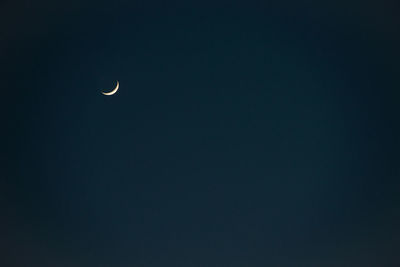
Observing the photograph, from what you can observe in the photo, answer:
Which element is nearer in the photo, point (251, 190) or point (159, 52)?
point (159, 52)

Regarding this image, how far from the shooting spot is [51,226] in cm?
744

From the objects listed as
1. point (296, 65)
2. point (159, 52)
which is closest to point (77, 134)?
point (159, 52)

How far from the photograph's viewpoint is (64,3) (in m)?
6.41

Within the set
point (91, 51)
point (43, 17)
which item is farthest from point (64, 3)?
point (91, 51)

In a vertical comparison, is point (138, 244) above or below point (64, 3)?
below

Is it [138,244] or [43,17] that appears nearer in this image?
[43,17]

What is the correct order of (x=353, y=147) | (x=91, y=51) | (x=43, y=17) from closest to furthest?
(x=43, y=17)
(x=91, y=51)
(x=353, y=147)

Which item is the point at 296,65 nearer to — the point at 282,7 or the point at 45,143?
the point at 282,7

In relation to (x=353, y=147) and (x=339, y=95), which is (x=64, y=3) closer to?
(x=339, y=95)

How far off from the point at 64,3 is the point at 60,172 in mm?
2965

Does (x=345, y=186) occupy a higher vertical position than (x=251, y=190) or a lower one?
lower

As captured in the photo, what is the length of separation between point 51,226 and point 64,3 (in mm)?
3892

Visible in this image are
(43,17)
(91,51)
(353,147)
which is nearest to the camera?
(43,17)

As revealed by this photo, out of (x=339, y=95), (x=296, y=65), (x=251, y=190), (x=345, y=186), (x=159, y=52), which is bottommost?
(x=345, y=186)
